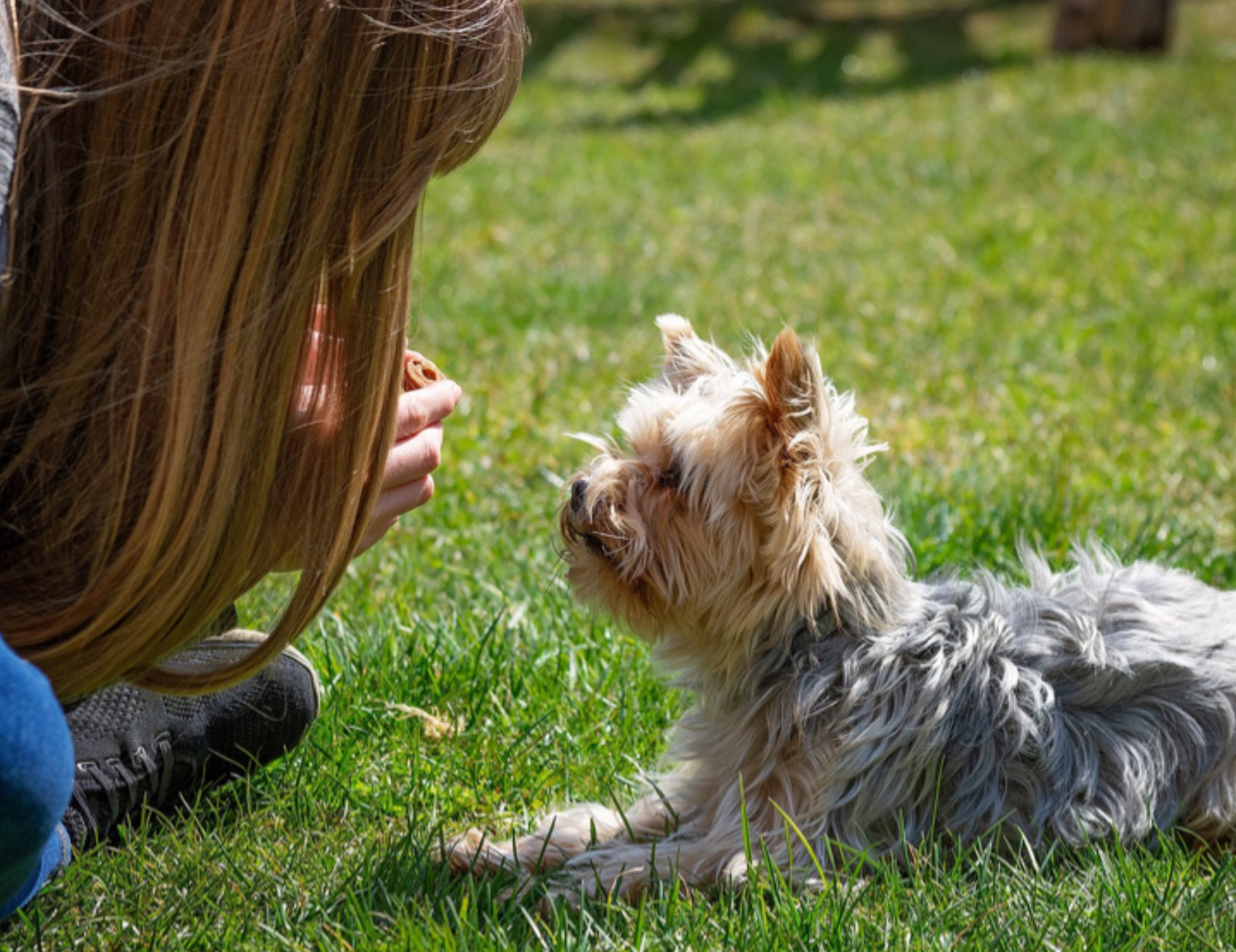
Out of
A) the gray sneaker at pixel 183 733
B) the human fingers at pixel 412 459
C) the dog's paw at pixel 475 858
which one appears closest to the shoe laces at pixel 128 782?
the gray sneaker at pixel 183 733

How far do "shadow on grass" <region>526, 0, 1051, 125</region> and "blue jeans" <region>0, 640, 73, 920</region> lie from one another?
407 inches

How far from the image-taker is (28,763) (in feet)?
6.02

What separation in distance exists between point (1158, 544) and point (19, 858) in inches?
121

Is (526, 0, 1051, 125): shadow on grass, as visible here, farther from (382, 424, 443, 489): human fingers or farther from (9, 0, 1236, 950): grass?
(382, 424, 443, 489): human fingers

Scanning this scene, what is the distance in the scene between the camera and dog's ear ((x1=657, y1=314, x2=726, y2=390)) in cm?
309

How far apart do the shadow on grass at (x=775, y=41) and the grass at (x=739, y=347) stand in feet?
0.56

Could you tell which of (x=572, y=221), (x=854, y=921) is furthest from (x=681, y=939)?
(x=572, y=221)

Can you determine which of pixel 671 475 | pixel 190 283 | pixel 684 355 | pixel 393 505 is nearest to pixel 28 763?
pixel 190 283

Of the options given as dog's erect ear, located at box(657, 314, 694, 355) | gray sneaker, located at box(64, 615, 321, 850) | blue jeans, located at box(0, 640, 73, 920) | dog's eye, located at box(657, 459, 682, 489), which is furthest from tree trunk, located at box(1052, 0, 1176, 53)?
blue jeans, located at box(0, 640, 73, 920)

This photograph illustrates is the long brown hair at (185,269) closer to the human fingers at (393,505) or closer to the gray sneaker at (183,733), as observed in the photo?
the human fingers at (393,505)

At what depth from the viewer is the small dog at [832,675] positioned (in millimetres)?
2707

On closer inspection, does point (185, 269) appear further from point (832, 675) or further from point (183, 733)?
point (832, 675)

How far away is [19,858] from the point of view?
1.92m

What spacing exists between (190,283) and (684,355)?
1.30 m
